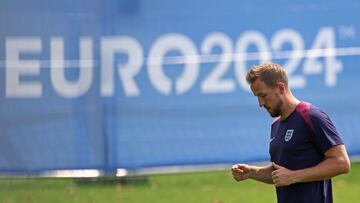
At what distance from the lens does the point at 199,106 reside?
418 inches

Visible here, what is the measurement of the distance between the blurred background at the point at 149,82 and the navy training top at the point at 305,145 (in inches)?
169

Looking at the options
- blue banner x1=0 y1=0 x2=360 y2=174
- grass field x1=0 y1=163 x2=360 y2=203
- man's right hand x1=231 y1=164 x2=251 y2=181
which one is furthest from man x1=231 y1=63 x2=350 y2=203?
grass field x1=0 y1=163 x2=360 y2=203

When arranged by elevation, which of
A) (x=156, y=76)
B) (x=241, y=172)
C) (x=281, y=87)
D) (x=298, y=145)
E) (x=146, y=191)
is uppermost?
(x=281, y=87)

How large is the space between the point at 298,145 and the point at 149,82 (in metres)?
4.49

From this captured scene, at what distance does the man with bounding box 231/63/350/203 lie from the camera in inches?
238

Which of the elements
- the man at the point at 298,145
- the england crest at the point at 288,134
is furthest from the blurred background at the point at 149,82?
the england crest at the point at 288,134

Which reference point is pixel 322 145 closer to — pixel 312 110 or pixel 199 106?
pixel 312 110

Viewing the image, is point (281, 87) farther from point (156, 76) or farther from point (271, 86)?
point (156, 76)

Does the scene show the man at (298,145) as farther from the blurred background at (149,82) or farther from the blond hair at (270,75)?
the blurred background at (149,82)

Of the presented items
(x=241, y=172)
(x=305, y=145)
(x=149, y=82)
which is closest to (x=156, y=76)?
(x=149, y=82)

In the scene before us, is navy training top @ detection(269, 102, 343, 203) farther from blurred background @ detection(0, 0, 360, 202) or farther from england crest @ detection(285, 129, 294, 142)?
blurred background @ detection(0, 0, 360, 202)

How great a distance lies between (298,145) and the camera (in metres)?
6.16

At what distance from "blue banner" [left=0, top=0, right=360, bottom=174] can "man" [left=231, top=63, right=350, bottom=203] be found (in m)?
4.27

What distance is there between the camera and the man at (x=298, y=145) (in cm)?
604
